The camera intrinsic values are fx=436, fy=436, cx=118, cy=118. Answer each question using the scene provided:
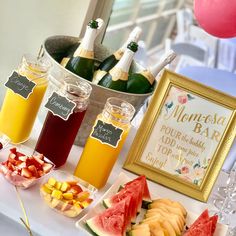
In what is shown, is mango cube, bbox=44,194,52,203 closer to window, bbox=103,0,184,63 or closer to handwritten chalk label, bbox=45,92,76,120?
handwritten chalk label, bbox=45,92,76,120

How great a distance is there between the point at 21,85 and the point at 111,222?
395mm

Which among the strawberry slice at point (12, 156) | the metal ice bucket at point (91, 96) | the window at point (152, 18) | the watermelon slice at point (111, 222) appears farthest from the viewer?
the window at point (152, 18)

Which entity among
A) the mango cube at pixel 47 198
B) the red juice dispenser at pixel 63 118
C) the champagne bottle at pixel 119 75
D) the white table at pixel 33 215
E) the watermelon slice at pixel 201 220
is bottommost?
the white table at pixel 33 215

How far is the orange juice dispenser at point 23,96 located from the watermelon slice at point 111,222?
338 millimetres

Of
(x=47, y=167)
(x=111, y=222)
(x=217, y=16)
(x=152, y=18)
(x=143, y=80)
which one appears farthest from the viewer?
(x=152, y=18)

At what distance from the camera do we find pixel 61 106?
102 centimetres

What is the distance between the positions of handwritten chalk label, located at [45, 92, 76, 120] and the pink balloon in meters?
0.42

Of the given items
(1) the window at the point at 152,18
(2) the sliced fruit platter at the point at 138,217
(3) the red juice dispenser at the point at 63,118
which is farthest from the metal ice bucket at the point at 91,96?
(1) the window at the point at 152,18

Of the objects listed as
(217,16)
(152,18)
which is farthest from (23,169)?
(152,18)

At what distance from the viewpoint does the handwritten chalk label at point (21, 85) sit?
3.41 ft

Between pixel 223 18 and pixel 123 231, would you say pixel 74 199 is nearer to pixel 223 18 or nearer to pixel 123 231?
pixel 123 231

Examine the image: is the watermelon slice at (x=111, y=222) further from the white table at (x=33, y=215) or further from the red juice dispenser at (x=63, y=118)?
the red juice dispenser at (x=63, y=118)

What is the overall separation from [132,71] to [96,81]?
132 millimetres

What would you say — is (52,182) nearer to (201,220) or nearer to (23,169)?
(23,169)
